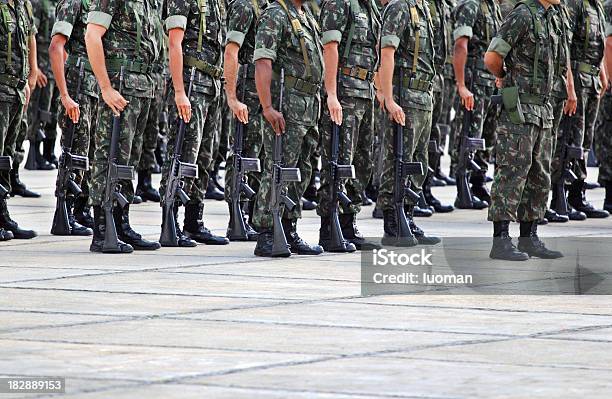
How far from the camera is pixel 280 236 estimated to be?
1174 centimetres

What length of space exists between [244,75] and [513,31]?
258 centimetres

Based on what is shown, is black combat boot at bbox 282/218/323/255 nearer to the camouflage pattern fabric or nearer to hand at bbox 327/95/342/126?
the camouflage pattern fabric

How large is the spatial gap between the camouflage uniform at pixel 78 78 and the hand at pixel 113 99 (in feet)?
4.67

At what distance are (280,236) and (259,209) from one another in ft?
0.92

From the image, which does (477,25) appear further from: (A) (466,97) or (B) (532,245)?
(B) (532,245)

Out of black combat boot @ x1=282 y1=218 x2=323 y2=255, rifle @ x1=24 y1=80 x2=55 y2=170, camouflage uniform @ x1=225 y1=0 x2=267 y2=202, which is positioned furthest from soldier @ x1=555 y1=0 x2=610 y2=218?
rifle @ x1=24 y1=80 x2=55 y2=170

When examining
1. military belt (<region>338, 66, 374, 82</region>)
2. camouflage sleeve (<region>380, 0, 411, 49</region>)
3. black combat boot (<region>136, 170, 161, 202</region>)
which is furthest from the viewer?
black combat boot (<region>136, 170, 161, 202</region>)

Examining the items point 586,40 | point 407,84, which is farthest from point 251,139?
point 586,40

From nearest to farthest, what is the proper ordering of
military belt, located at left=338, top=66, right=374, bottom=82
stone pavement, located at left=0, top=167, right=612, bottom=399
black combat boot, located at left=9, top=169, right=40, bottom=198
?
stone pavement, located at left=0, top=167, right=612, bottom=399, military belt, located at left=338, top=66, right=374, bottom=82, black combat boot, located at left=9, top=169, right=40, bottom=198

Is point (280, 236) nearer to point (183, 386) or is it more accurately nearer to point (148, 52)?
point (148, 52)

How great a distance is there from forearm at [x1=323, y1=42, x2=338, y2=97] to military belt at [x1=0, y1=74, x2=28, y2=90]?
2546 mm

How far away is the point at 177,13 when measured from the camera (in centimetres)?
1208

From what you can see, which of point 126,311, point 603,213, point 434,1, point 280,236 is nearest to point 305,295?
point 126,311

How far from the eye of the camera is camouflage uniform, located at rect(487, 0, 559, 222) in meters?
11.7
